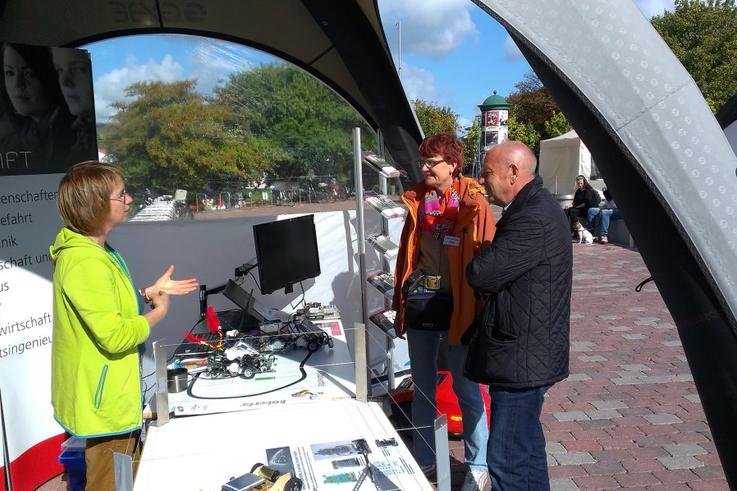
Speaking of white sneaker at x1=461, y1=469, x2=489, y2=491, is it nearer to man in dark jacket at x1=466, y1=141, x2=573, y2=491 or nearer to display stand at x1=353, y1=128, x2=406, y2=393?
man in dark jacket at x1=466, y1=141, x2=573, y2=491

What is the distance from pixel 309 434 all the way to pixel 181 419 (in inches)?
22.3

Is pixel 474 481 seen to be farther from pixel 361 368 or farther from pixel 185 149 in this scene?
pixel 185 149

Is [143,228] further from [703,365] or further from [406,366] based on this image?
[703,365]

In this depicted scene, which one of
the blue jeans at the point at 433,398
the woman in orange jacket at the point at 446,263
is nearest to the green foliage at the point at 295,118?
the woman in orange jacket at the point at 446,263

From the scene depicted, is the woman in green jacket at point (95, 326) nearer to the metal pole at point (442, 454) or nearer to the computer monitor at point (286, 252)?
the metal pole at point (442, 454)

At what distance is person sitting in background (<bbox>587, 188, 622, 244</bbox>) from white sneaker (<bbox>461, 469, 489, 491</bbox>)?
38.0 ft

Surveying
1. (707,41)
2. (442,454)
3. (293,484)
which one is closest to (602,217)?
(442,454)

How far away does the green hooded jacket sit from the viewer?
74.1 inches

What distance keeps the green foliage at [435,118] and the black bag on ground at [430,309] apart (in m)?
38.9

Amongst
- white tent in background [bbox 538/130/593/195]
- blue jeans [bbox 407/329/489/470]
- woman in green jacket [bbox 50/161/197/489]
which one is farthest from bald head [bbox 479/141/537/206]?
white tent in background [bbox 538/130/593/195]

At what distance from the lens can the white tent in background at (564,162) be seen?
17.6 m

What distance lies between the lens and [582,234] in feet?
45.0

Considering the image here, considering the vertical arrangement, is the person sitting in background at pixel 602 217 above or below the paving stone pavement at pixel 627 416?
above

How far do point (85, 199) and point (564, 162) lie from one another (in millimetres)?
Answer: 17978
